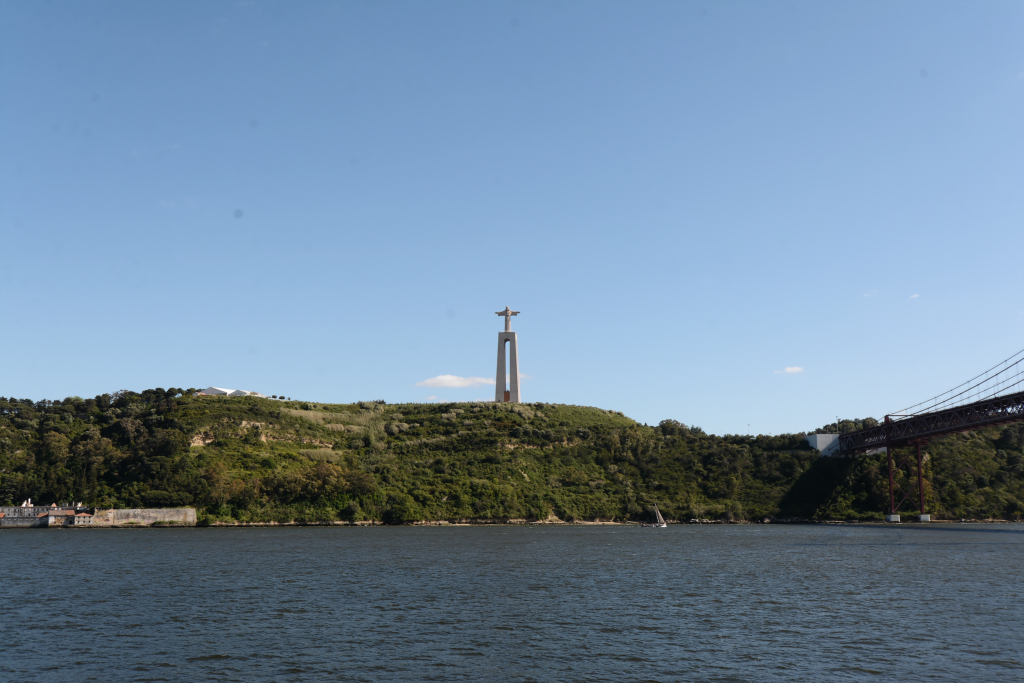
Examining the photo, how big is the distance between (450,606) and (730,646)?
13.2m

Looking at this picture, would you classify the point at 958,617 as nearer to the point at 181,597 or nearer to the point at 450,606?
the point at 450,606

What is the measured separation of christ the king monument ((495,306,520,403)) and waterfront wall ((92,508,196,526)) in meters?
59.4

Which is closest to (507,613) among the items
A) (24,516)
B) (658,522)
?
(658,522)

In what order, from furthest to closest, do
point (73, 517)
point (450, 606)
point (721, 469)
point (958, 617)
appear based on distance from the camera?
1. point (721, 469)
2. point (73, 517)
3. point (450, 606)
4. point (958, 617)

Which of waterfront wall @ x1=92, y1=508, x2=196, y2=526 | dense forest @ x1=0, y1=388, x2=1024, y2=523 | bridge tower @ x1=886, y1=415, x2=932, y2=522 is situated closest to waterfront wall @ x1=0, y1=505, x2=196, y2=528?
waterfront wall @ x1=92, y1=508, x2=196, y2=526

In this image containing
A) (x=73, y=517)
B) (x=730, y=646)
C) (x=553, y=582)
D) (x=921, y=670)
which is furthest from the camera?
(x=73, y=517)

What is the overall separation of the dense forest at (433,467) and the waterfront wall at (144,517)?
1.93m

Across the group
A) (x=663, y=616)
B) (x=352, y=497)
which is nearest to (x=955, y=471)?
(x=352, y=497)

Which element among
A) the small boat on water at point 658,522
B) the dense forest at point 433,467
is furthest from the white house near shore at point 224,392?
the small boat on water at point 658,522

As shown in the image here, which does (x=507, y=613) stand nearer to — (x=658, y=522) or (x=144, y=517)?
(x=658, y=522)

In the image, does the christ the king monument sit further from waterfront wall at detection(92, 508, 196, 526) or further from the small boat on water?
waterfront wall at detection(92, 508, 196, 526)

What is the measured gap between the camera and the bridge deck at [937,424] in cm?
8044

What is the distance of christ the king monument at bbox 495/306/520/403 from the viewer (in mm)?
133250

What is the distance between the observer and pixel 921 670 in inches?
922
